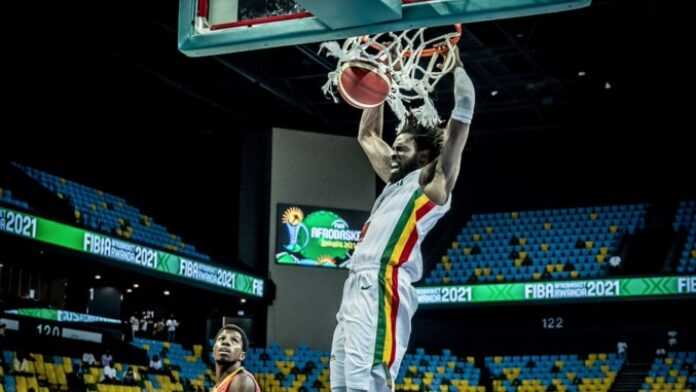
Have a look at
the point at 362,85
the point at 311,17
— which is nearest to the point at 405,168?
the point at 362,85

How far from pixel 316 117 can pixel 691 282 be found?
928cm

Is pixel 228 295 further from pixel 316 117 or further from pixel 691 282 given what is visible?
pixel 691 282

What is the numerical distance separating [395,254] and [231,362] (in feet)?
6.41

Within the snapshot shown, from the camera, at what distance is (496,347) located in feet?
84.7

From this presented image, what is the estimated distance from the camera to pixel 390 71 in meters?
5.66

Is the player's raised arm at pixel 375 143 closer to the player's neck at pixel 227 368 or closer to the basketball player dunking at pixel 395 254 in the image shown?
the basketball player dunking at pixel 395 254

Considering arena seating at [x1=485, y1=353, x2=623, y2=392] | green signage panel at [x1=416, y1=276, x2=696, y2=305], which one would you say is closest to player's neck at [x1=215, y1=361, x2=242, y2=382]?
arena seating at [x1=485, y1=353, x2=623, y2=392]

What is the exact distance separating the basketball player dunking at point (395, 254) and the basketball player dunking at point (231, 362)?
160 centimetres

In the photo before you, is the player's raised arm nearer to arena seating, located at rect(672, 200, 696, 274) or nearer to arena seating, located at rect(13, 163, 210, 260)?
arena seating, located at rect(13, 163, 210, 260)

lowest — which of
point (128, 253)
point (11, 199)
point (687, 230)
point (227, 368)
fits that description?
point (227, 368)

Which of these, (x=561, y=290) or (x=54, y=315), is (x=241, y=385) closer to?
(x=54, y=315)

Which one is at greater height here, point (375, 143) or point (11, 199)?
point (11, 199)

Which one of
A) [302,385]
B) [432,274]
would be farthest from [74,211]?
[432,274]

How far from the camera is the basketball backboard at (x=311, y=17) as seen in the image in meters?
5.04
